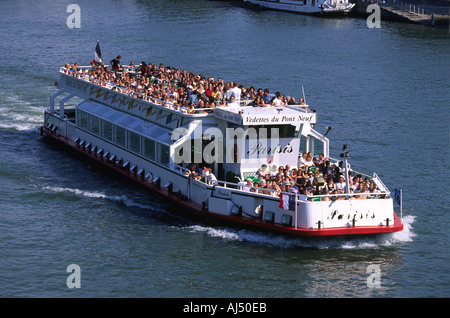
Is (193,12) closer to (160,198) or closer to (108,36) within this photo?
(108,36)

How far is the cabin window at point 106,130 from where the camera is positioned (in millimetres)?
43281

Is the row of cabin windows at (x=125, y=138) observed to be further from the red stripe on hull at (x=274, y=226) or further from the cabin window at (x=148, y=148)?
Answer: the red stripe on hull at (x=274, y=226)

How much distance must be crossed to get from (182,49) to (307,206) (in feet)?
173

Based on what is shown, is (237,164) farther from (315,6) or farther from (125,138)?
(315,6)

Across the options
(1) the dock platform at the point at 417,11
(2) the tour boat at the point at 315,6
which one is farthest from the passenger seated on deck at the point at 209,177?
(2) the tour boat at the point at 315,6

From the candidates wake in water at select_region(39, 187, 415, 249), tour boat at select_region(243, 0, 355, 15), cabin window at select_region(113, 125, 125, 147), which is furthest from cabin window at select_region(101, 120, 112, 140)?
tour boat at select_region(243, 0, 355, 15)

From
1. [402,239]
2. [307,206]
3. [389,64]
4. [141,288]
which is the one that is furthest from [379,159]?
[389,64]

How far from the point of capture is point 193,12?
362 feet

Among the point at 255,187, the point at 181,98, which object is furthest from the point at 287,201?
the point at 181,98

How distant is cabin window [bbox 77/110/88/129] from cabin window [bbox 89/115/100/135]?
696 millimetres

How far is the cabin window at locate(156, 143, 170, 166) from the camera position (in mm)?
37438

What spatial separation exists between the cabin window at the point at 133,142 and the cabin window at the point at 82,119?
5.78 meters

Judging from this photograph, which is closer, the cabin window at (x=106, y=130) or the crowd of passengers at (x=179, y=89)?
the crowd of passengers at (x=179, y=89)

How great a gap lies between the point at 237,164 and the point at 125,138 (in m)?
8.45
